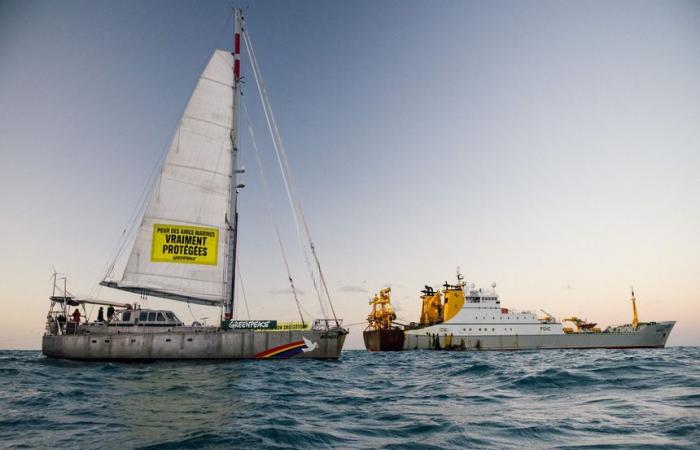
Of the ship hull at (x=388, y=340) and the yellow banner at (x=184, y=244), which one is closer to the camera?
the yellow banner at (x=184, y=244)

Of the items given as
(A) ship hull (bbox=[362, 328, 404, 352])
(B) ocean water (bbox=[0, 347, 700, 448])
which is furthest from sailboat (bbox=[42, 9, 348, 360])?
(A) ship hull (bbox=[362, 328, 404, 352])

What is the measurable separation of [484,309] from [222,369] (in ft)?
141

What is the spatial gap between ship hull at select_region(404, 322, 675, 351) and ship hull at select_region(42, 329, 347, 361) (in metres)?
32.9

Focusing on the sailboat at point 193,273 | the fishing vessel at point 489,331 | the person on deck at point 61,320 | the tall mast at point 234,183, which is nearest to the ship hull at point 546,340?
the fishing vessel at point 489,331

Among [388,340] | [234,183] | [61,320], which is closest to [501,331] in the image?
[388,340]

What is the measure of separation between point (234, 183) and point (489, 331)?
134 feet

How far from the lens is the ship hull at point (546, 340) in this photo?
53.6m

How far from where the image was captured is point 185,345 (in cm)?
2444

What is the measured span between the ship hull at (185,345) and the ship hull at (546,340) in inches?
1295

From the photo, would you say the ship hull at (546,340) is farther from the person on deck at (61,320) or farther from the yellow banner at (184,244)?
the person on deck at (61,320)

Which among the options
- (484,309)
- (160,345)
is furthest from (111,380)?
(484,309)

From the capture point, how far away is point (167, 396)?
480 inches

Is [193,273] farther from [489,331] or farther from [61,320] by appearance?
[489,331]

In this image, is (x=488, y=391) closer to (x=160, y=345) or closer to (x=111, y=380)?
(x=111, y=380)
